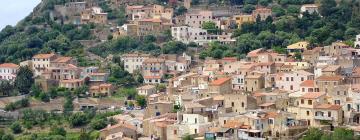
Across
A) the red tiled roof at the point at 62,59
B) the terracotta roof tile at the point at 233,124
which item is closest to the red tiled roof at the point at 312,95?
the terracotta roof tile at the point at 233,124

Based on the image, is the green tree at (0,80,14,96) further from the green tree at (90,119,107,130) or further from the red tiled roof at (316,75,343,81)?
the red tiled roof at (316,75,343,81)

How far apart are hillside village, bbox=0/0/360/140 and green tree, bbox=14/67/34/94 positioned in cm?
5

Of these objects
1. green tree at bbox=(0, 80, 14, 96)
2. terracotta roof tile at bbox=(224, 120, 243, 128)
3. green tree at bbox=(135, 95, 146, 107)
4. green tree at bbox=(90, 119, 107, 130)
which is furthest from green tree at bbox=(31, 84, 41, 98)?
terracotta roof tile at bbox=(224, 120, 243, 128)

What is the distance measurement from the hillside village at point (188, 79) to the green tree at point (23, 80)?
0.05m

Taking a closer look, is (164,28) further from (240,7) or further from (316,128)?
(316,128)

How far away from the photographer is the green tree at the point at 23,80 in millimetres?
41812

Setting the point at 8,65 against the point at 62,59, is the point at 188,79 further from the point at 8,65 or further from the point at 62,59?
the point at 8,65

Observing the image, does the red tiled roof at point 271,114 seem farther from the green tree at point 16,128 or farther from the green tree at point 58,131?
the green tree at point 16,128

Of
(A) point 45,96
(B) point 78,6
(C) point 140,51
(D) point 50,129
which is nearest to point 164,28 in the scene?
(C) point 140,51

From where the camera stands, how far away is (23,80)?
4191 cm

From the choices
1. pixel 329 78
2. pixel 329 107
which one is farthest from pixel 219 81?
pixel 329 107

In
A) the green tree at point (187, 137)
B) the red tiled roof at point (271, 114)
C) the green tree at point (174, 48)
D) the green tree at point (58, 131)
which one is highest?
the green tree at point (174, 48)

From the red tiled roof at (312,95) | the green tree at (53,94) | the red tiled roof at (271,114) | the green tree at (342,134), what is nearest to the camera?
the green tree at (342,134)

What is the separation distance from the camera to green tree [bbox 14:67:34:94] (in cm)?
4181
